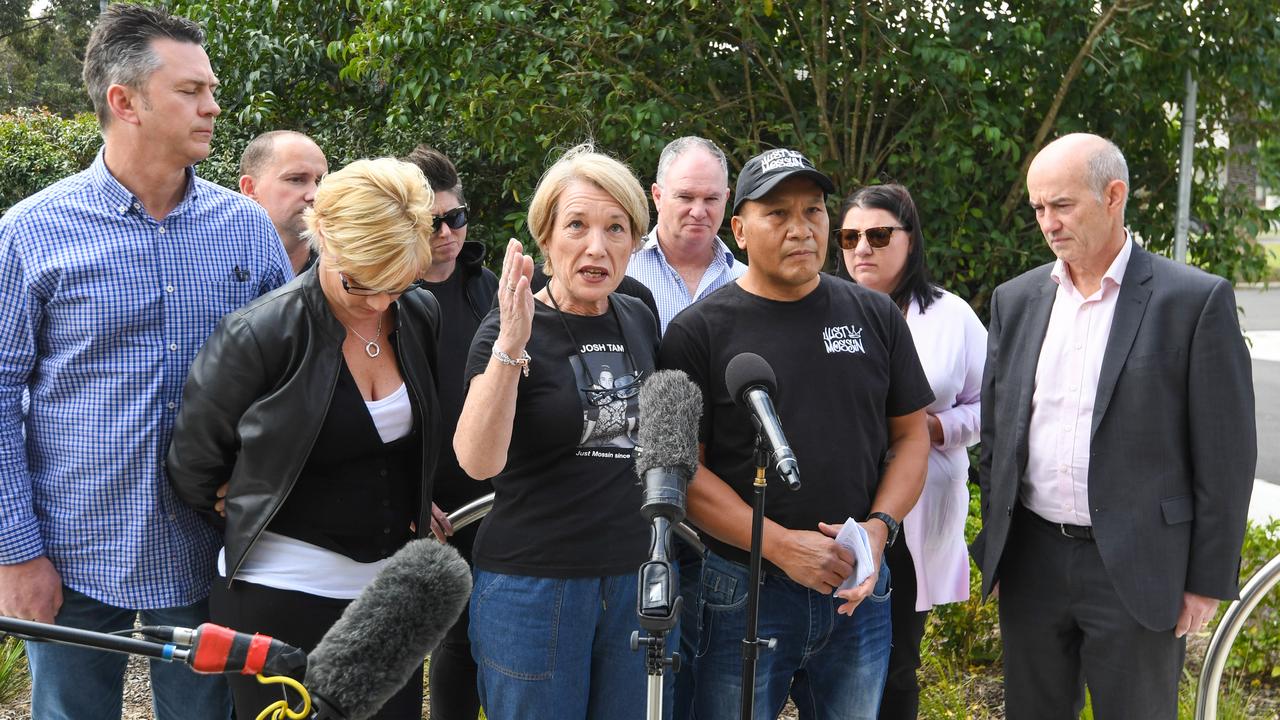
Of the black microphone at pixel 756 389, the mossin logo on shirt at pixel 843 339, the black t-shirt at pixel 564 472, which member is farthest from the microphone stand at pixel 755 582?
the mossin logo on shirt at pixel 843 339

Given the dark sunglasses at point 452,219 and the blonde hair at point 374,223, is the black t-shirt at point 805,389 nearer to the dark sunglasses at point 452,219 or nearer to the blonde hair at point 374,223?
the blonde hair at point 374,223

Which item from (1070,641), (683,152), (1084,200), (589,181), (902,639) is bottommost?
(902,639)

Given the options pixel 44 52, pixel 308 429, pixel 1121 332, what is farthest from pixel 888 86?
pixel 44 52

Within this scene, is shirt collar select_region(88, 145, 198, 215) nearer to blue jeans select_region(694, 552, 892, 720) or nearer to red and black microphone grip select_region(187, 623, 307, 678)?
red and black microphone grip select_region(187, 623, 307, 678)

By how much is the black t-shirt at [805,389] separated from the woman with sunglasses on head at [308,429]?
2.91ft

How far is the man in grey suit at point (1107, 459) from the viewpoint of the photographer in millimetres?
3441

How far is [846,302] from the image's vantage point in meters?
3.48

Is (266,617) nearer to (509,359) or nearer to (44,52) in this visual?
(509,359)

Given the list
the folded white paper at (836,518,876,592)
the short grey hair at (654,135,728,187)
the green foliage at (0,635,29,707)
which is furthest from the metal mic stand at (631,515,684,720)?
the green foliage at (0,635,29,707)

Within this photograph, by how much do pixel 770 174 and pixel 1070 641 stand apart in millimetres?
1848

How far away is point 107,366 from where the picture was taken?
3105mm

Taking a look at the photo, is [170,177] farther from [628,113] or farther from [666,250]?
[628,113]

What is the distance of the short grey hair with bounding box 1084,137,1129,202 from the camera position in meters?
3.60

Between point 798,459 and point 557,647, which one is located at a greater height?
point 798,459
